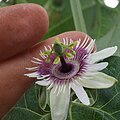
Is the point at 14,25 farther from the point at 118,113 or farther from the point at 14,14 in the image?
the point at 118,113

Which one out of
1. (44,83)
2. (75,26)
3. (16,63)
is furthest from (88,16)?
(44,83)

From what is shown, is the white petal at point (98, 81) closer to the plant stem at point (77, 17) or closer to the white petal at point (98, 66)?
the white petal at point (98, 66)

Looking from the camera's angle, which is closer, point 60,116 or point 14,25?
point 60,116

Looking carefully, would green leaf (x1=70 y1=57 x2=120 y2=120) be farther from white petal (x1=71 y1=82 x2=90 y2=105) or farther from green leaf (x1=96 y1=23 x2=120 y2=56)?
green leaf (x1=96 y1=23 x2=120 y2=56)

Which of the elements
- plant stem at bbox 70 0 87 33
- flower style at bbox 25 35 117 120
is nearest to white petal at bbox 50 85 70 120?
flower style at bbox 25 35 117 120

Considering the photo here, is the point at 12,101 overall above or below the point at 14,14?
below

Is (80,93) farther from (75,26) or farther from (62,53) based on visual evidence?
(75,26)

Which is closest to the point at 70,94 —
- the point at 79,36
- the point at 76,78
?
the point at 76,78
